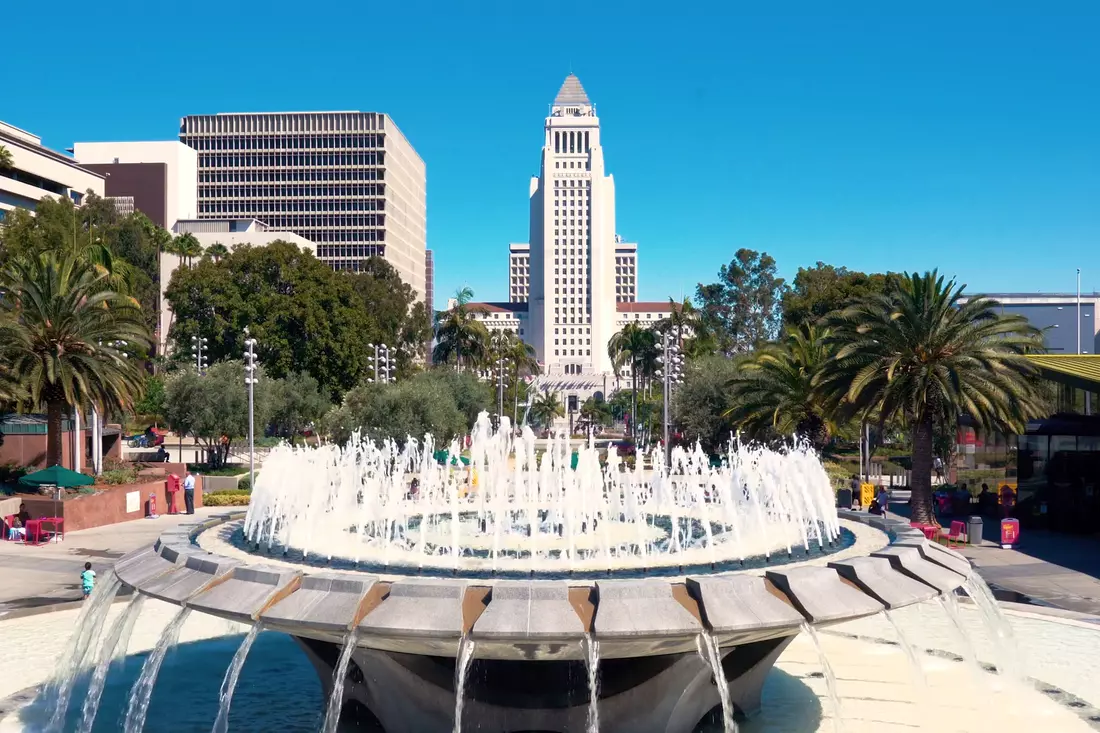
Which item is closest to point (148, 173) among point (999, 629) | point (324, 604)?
point (999, 629)

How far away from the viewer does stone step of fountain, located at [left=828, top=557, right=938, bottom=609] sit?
938 centimetres

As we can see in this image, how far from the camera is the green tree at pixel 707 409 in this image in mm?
41344

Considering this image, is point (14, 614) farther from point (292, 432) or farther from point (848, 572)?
point (292, 432)

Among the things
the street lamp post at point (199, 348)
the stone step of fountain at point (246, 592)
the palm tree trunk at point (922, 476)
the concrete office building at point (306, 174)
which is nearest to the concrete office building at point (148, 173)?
the concrete office building at point (306, 174)

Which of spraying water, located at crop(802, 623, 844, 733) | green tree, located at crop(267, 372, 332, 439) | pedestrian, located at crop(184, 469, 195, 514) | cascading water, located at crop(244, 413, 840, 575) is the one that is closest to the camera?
spraying water, located at crop(802, 623, 844, 733)

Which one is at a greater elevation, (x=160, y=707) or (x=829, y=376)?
(x=829, y=376)

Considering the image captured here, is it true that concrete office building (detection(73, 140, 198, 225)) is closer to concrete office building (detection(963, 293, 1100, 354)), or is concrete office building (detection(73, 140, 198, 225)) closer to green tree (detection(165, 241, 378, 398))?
green tree (detection(165, 241, 378, 398))

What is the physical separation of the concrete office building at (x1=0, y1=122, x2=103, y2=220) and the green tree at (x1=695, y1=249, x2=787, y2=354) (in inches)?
2349

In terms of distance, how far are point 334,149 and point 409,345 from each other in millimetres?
45225

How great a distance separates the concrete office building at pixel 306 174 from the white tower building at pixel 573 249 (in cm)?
3808

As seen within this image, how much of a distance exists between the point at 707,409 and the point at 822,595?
32.8 metres

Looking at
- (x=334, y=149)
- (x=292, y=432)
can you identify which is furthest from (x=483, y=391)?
(x=334, y=149)

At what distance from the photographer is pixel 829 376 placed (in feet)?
84.4

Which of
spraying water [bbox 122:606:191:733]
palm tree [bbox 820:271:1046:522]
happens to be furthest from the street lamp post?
spraying water [bbox 122:606:191:733]
